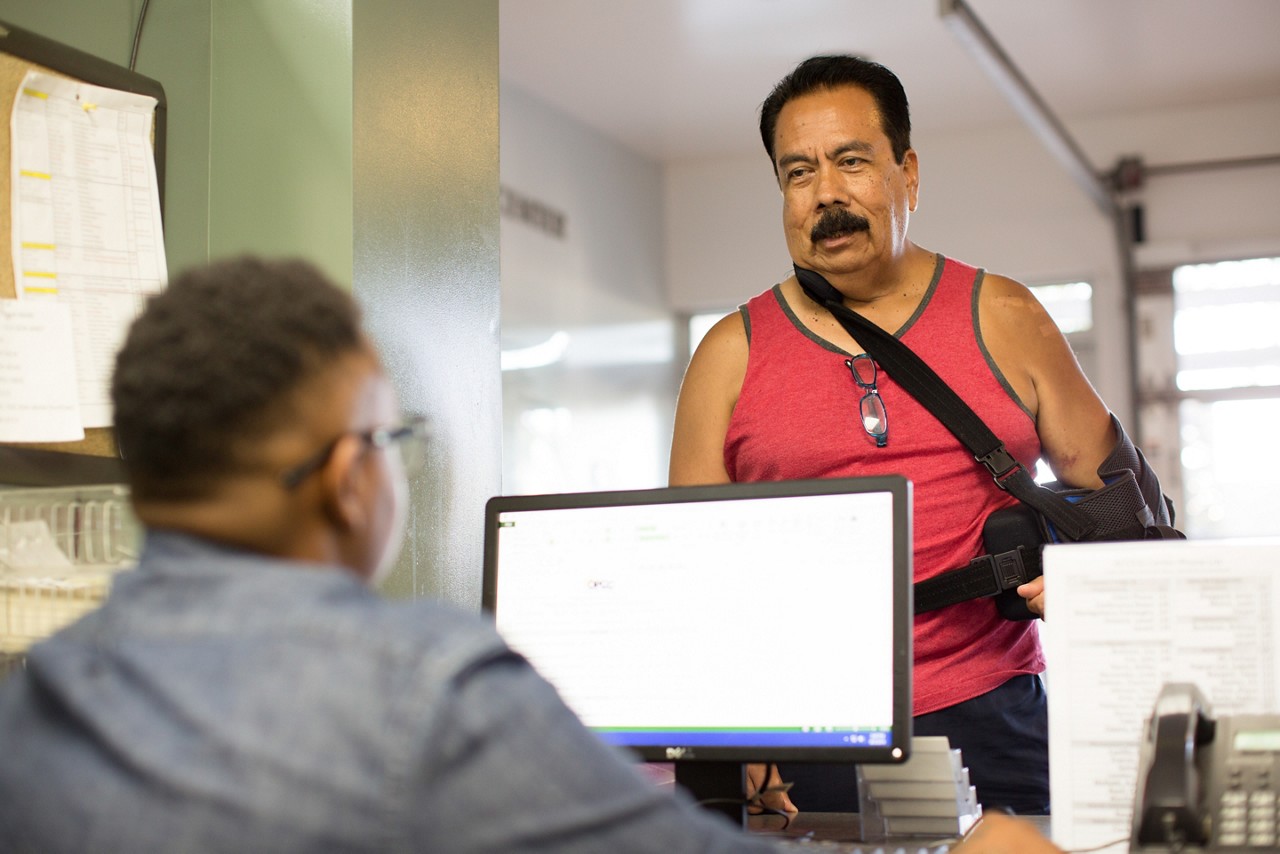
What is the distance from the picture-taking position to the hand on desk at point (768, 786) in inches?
67.0

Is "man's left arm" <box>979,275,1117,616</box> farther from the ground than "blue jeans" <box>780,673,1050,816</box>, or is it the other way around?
"man's left arm" <box>979,275,1117,616</box>

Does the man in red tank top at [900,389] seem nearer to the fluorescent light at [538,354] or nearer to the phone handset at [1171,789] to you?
the phone handset at [1171,789]

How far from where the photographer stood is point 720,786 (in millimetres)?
1577

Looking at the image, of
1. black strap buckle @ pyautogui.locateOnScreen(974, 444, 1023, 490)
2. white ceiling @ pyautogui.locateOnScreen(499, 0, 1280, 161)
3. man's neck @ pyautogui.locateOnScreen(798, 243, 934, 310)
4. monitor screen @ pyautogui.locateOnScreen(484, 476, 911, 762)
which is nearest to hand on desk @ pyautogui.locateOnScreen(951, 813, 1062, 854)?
monitor screen @ pyautogui.locateOnScreen(484, 476, 911, 762)


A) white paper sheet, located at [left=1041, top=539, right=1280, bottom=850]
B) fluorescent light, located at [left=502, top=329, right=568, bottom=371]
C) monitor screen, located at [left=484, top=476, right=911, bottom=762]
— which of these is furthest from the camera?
fluorescent light, located at [left=502, top=329, right=568, bottom=371]

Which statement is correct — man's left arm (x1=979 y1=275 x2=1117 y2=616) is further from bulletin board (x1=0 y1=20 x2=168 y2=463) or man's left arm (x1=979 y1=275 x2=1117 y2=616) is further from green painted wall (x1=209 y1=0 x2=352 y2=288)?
bulletin board (x1=0 y1=20 x2=168 y2=463)

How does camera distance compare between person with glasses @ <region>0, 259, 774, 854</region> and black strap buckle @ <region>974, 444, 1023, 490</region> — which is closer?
person with glasses @ <region>0, 259, 774, 854</region>

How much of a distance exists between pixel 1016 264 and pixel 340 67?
19.3ft

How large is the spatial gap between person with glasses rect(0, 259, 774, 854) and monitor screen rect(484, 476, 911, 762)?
0.59 m

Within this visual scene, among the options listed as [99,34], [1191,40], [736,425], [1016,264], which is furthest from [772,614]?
[1016,264]

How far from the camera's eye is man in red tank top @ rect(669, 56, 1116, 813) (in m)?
1.83

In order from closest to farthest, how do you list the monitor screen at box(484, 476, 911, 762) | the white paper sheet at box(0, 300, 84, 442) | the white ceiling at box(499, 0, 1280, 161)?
1. the monitor screen at box(484, 476, 911, 762)
2. the white paper sheet at box(0, 300, 84, 442)
3. the white ceiling at box(499, 0, 1280, 161)

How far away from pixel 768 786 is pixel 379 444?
0.98 meters

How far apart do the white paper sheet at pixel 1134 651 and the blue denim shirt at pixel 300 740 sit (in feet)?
2.11
